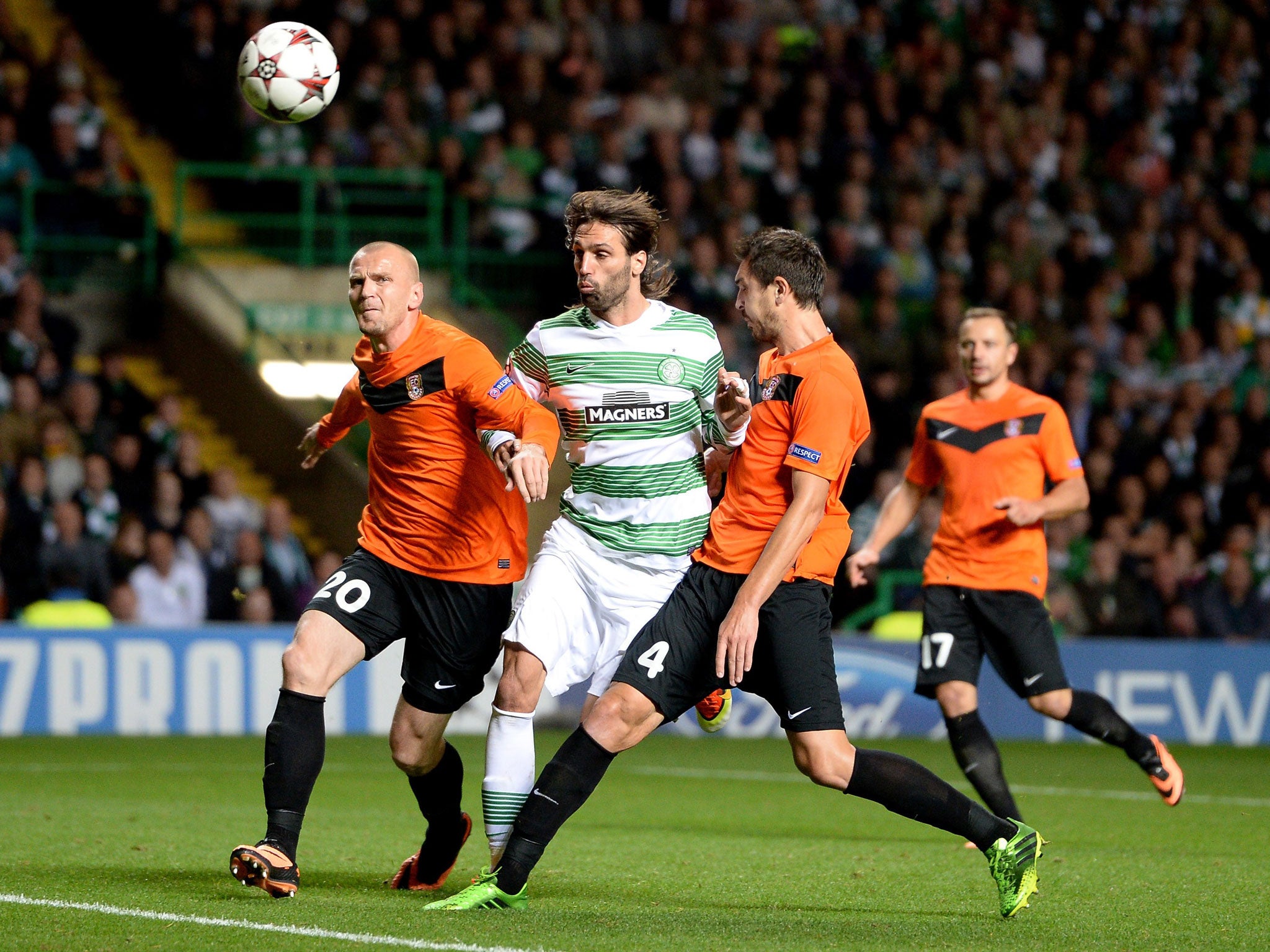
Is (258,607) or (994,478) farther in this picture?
(258,607)

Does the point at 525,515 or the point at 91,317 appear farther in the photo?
the point at 91,317

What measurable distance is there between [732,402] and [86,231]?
12.3m

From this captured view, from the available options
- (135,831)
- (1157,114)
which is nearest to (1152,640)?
(1157,114)

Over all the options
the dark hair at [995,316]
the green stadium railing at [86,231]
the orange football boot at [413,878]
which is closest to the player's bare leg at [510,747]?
the orange football boot at [413,878]

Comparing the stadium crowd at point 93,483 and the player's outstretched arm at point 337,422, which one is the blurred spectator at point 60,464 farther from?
the player's outstretched arm at point 337,422

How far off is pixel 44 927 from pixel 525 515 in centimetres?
217

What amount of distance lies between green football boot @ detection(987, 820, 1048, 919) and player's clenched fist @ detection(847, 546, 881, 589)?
2170 millimetres

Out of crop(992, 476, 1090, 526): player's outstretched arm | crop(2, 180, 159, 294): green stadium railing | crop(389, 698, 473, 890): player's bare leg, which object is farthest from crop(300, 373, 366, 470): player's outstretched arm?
crop(2, 180, 159, 294): green stadium railing

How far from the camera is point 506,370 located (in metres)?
6.20

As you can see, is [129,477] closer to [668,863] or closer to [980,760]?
[668,863]

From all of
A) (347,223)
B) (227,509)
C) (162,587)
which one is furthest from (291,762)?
(347,223)

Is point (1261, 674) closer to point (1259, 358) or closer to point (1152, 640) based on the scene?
point (1152, 640)

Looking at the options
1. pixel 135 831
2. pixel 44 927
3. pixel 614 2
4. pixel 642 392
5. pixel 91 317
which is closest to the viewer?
pixel 44 927

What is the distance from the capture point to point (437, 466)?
614 cm
